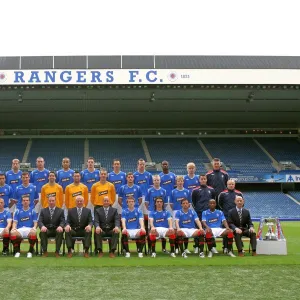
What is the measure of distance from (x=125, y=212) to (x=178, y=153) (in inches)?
795

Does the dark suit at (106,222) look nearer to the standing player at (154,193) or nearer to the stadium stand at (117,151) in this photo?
the standing player at (154,193)

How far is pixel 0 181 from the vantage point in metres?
10.2

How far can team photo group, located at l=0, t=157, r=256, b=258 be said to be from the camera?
921 cm

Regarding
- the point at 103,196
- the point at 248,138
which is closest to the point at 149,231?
the point at 103,196

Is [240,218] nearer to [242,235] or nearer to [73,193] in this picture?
[242,235]

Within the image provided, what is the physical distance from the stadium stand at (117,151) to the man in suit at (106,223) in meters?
18.8

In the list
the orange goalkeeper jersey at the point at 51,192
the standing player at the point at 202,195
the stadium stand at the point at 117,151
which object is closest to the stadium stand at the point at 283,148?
the stadium stand at the point at 117,151

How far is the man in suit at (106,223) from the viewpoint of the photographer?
9.11 meters

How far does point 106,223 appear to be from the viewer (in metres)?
9.35

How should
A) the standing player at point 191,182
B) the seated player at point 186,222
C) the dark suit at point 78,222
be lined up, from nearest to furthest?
the dark suit at point 78,222 → the seated player at point 186,222 → the standing player at point 191,182

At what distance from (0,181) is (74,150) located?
1947cm

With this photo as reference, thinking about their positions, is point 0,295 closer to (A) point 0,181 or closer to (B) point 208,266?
(B) point 208,266

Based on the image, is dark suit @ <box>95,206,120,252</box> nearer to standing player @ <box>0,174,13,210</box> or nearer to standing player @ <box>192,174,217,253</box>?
standing player @ <box>192,174,217,253</box>

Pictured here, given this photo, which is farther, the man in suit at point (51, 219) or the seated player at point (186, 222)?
the seated player at point (186, 222)
